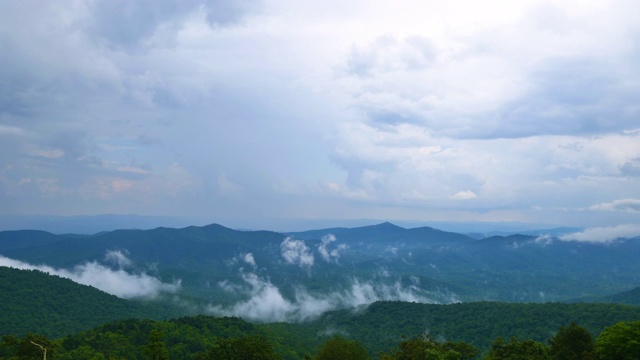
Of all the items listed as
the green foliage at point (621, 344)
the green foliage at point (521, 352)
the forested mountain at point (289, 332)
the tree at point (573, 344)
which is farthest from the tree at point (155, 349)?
the green foliage at point (621, 344)

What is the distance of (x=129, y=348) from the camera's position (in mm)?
121250

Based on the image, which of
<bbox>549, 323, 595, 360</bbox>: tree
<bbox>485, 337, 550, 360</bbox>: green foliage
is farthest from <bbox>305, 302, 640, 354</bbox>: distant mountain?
<bbox>549, 323, 595, 360</bbox>: tree

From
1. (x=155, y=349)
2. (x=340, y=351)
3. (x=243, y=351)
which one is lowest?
(x=340, y=351)

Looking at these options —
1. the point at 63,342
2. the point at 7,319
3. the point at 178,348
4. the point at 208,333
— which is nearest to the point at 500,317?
the point at 208,333

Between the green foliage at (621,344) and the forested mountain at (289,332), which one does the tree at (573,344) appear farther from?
the forested mountain at (289,332)

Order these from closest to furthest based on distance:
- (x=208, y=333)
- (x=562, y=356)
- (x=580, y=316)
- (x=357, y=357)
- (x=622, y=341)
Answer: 1. (x=622, y=341)
2. (x=562, y=356)
3. (x=357, y=357)
4. (x=208, y=333)
5. (x=580, y=316)

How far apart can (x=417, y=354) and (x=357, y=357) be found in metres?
11.5

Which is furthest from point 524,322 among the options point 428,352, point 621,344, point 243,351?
point 243,351

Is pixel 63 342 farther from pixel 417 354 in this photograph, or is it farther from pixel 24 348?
pixel 417 354

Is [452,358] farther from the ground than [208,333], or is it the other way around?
[452,358]

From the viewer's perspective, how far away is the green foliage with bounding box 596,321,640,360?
54.0 m

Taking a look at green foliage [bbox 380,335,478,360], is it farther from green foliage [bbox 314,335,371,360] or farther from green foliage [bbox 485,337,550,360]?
green foliage [bbox 485,337,550,360]

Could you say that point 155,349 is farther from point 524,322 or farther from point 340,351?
point 524,322

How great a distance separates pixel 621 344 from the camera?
180ft
